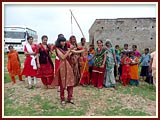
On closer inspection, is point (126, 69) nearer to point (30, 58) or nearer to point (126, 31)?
point (30, 58)

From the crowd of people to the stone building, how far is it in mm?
→ 8653

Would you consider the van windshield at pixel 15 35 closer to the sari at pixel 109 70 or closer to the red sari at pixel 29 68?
the red sari at pixel 29 68

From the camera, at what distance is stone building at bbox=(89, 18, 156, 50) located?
59.2 ft

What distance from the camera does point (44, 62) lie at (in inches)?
291

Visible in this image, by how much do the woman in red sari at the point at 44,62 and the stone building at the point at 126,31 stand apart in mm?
10486

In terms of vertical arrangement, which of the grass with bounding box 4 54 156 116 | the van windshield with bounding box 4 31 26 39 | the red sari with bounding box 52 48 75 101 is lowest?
the grass with bounding box 4 54 156 116

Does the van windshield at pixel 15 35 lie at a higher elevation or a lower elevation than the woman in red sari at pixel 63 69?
higher

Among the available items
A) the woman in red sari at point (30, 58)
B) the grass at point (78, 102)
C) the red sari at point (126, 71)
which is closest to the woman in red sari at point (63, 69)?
the grass at point (78, 102)

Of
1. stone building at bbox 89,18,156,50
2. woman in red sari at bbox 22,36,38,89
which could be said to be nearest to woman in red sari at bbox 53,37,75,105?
woman in red sari at bbox 22,36,38,89

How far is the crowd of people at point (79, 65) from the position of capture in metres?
6.02

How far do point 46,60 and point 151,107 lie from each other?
2.93 meters

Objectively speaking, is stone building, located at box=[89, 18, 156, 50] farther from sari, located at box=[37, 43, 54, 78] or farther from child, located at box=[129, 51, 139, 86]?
sari, located at box=[37, 43, 54, 78]

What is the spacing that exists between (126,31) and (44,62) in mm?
11983

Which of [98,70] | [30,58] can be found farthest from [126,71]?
[30,58]
